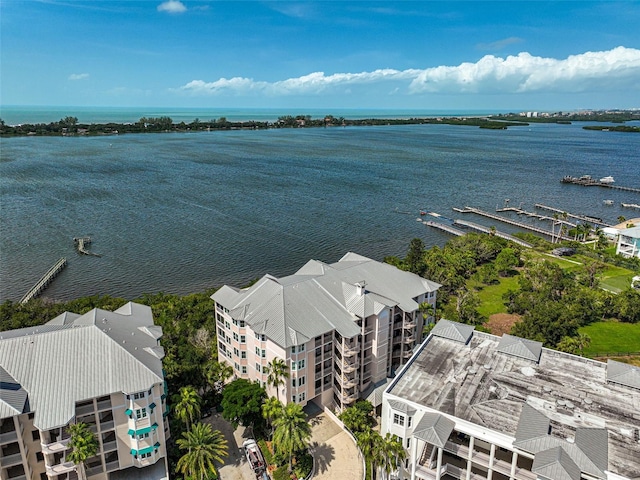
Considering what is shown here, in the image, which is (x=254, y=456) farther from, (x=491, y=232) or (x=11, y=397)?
(x=491, y=232)

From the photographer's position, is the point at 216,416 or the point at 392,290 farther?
the point at 392,290

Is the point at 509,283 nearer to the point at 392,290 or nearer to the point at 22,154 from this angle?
the point at 392,290

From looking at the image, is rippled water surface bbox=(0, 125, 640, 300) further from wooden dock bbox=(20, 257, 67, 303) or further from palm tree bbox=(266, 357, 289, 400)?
palm tree bbox=(266, 357, 289, 400)

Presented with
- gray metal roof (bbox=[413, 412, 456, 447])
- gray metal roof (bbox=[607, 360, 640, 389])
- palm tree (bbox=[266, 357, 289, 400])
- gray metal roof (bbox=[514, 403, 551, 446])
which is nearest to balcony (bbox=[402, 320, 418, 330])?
palm tree (bbox=[266, 357, 289, 400])

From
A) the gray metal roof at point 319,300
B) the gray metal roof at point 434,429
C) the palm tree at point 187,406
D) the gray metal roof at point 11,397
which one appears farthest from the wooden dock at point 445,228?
the gray metal roof at point 11,397

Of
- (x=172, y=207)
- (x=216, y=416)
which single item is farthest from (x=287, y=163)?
(x=216, y=416)

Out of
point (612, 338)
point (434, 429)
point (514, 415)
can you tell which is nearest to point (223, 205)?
point (612, 338)

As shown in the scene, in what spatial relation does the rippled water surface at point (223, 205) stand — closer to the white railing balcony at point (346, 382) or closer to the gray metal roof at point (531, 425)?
the white railing balcony at point (346, 382)
